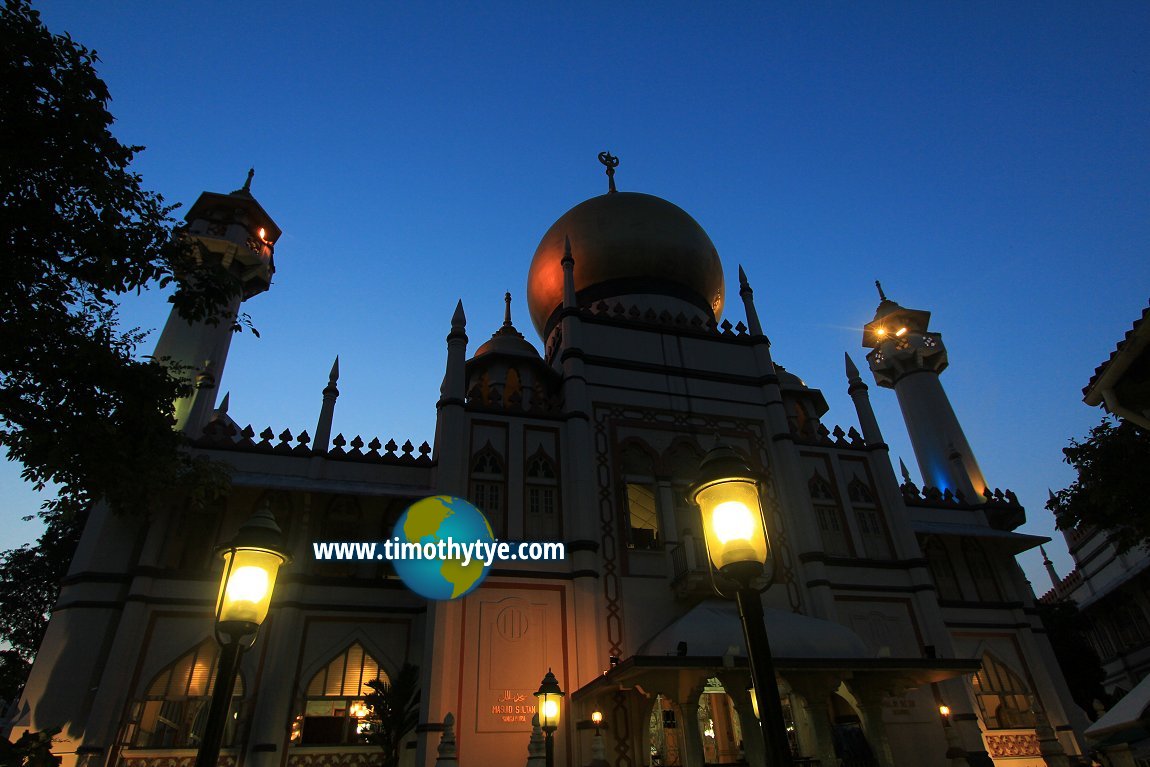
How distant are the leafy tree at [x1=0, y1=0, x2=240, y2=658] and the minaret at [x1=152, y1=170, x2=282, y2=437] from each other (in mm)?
7531

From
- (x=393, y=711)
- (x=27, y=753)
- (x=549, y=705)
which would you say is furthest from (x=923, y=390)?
(x=27, y=753)

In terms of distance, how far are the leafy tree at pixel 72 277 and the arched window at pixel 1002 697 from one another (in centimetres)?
1896

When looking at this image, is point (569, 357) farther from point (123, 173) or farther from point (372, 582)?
point (123, 173)

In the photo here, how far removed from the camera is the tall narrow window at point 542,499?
1561 centimetres

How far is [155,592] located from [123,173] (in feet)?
28.2

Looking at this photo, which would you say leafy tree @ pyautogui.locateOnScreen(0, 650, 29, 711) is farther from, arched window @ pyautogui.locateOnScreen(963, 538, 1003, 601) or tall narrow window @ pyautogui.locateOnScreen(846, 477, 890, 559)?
arched window @ pyautogui.locateOnScreen(963, 538, 1003, 601)

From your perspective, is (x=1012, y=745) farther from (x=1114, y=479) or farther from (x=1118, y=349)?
(x=1118, y=349)

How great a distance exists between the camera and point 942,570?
19.6 m

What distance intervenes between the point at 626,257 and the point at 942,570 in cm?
1283

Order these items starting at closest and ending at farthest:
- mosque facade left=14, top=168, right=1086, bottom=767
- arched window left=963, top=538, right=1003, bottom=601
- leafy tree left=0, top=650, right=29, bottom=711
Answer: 1. mosque facade left=14, top=168, right=1086, bottom=767
2. arched window left=963, top=538, right=1003, bottom=601
3. leafy tree left=0, top=650, right=29, bottom=711

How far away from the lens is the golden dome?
21984mm

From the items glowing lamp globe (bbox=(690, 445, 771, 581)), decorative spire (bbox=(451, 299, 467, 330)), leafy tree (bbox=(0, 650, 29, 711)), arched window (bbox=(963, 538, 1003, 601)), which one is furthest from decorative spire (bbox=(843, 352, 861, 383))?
leafy tree (bbox=(0, 650, 29, 711))

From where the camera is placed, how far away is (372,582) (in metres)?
15.1

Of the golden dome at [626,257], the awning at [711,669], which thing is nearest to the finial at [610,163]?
the golden dome at [626,257]
